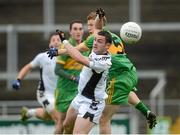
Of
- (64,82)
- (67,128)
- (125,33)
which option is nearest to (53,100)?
(64,82)

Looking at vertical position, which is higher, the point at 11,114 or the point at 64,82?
the point at 64,82

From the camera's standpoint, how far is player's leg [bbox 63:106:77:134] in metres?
13.4

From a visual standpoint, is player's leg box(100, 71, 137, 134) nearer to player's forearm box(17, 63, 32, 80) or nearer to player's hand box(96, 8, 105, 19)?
player's hand box(96, 8, 105, 19)

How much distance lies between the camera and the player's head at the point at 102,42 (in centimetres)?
1214

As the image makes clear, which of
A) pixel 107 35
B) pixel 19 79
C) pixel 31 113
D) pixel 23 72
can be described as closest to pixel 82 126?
pixel 107 35

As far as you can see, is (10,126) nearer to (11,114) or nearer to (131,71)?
(11,114)

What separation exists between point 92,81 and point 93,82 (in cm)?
2

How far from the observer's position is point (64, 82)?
15.0 meters

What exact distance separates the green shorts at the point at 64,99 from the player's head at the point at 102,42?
2.81 metres

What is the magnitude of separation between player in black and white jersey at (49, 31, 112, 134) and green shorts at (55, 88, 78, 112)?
2417mm

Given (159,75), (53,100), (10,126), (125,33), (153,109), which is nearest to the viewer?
(125,33)

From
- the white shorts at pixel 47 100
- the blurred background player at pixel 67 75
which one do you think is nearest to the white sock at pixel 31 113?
the white shorts at pixel 47 100

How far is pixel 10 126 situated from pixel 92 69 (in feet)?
19.8

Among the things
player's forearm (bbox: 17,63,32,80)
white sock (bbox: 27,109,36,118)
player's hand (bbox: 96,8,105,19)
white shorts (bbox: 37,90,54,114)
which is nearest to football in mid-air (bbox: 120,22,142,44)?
player's hand (bbox: 96,8,105,19)
